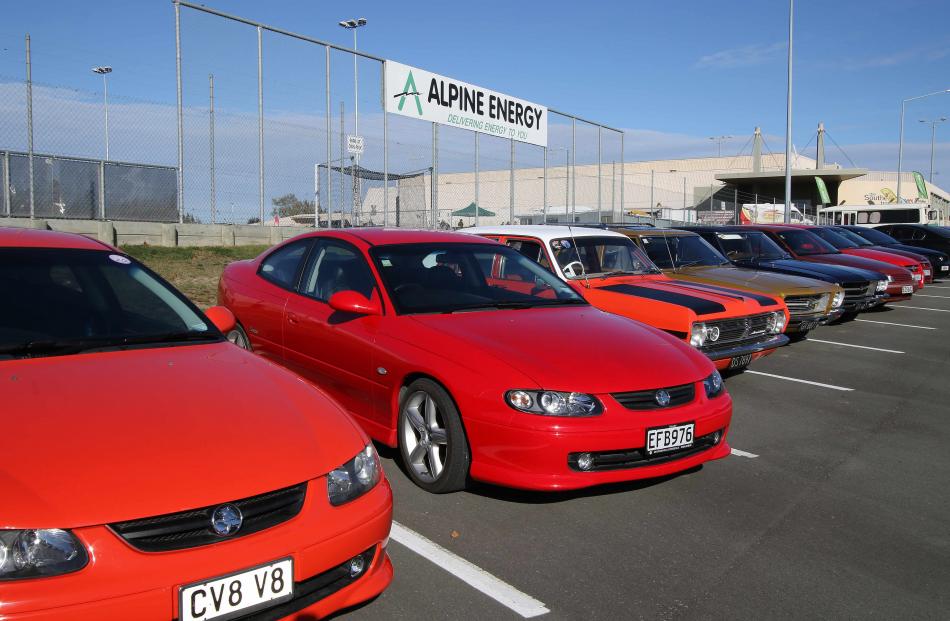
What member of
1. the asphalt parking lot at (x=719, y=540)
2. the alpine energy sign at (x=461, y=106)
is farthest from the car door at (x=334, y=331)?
the alpine energy sign at (x=461, y=106)

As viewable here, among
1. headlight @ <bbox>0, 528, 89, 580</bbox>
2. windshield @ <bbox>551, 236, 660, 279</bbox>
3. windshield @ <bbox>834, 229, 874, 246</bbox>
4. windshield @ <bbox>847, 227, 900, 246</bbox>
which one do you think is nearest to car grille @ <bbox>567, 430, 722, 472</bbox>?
headlight @ <bbox>0, 528, 89, 580</bbox>

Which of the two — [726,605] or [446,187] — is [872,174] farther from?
[726,605]

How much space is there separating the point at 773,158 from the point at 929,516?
5803 cm

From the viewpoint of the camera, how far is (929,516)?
446 centimetres

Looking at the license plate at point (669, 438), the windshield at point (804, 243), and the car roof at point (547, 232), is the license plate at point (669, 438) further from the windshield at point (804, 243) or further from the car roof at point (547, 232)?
the windshield at point (804, 243)

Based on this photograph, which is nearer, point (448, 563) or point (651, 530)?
point (448, 563)

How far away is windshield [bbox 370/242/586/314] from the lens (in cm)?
516

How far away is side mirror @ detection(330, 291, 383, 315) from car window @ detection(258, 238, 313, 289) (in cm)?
Answer: 111

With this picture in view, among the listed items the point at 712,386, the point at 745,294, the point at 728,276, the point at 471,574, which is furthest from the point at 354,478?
the point at 728,276

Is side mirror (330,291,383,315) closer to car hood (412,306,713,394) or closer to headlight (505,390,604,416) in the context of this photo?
car hood (412,306,713,394)

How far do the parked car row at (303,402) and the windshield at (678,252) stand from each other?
2.08 m

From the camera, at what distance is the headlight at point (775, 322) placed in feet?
25.3

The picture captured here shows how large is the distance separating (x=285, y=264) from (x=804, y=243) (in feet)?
34.5

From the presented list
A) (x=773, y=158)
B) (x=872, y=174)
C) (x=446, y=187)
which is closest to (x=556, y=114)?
(x=446, y=187)
